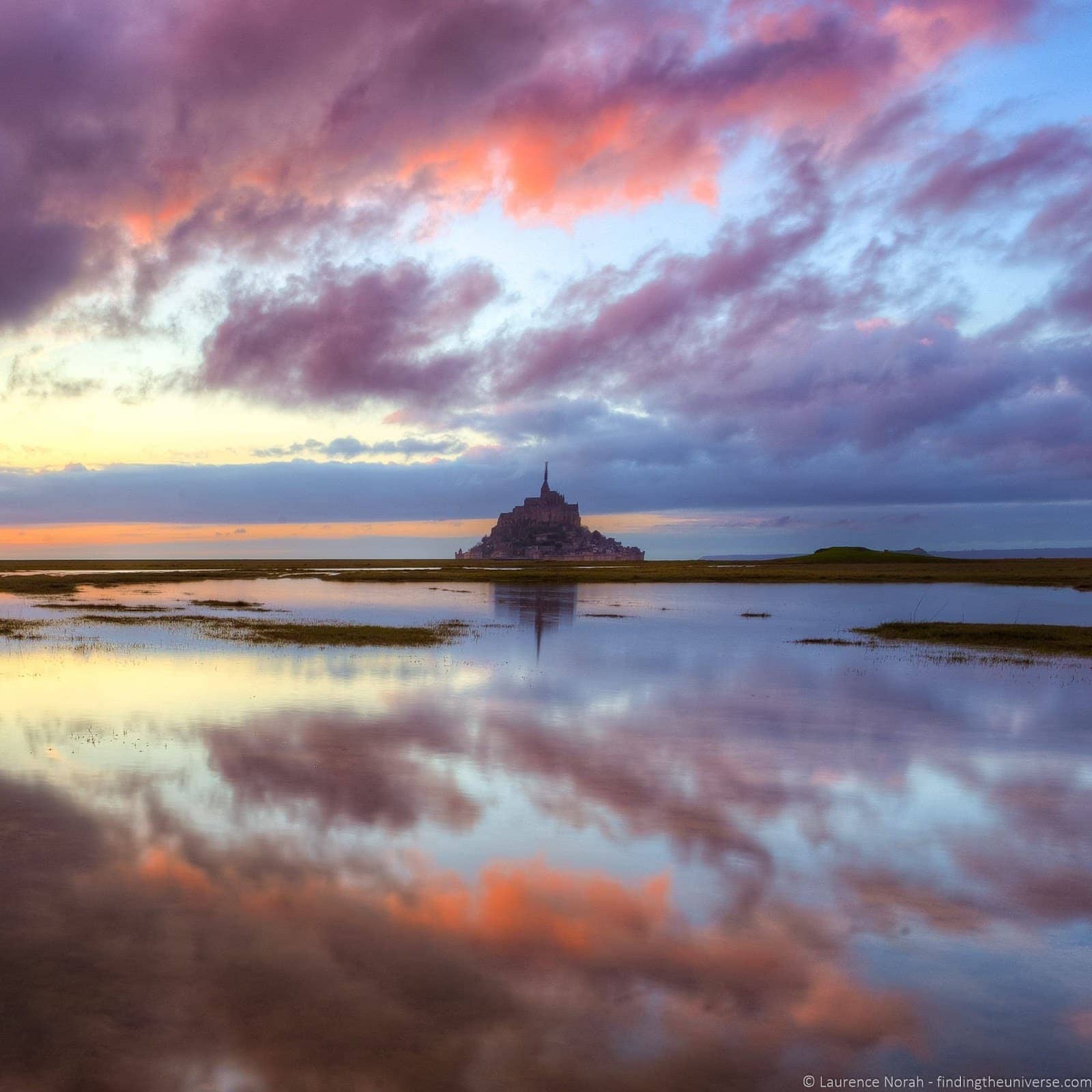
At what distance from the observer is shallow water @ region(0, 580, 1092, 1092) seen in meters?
7.01

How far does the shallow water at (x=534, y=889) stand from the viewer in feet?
23.0

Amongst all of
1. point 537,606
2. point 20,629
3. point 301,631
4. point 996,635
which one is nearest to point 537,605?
point 537,606

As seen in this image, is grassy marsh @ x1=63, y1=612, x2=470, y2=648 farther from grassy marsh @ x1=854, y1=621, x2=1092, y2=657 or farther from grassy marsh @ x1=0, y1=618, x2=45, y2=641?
grassy marsh @ x1=854, y1=621, x2=1092, y2=657

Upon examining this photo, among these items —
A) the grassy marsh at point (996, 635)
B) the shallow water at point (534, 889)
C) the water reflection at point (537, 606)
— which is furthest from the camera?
the water reflection at point (537, 606)

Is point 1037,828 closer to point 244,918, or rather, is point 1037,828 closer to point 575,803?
point 575,803

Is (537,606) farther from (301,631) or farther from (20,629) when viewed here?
(20,629)

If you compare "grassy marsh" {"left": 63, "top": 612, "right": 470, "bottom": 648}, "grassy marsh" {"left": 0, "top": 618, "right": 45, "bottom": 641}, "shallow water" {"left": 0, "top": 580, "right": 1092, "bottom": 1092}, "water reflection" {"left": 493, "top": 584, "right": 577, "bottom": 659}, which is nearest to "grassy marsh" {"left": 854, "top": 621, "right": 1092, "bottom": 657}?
"shallow water" {"left": 0, "top": 580, "right": 1092, "bottom": 1092}

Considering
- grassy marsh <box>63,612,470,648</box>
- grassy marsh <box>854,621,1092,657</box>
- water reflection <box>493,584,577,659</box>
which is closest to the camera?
grassy marsh <box>63,612,470,648</box>

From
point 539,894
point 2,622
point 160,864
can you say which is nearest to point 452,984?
point 539,894

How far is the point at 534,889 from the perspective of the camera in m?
10.2

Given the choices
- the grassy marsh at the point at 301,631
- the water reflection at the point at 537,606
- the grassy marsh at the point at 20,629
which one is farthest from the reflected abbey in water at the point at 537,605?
the grassy marsh at the point at 20,629

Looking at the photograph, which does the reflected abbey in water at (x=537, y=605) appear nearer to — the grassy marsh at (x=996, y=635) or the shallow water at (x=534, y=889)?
the shallow water at (x=534, y=889)

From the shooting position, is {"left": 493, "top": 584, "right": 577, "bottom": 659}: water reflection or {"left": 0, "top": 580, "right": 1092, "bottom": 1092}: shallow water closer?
{"left": 0, "top": 580, "right": 1092, "bottom": 1092}: shallow water

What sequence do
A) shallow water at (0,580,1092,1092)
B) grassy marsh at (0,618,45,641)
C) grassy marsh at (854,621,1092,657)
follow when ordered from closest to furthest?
shallow water at (0,580,1092,1092) < grassy marsh at (0,618,45,641) < grassy marsh at (854,621,1092,657)
